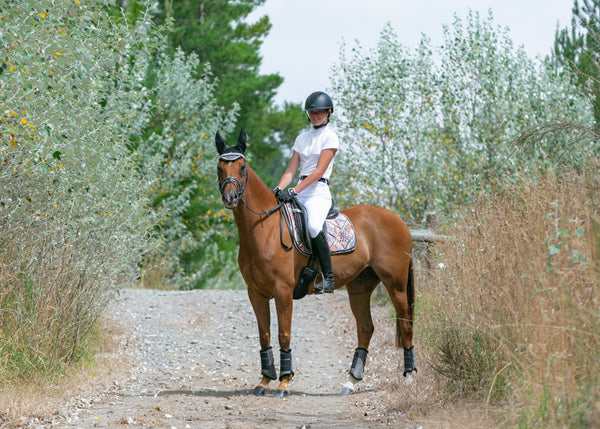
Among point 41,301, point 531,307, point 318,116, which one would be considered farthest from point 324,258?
point 531,307

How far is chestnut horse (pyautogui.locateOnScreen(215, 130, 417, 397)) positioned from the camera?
7109mm

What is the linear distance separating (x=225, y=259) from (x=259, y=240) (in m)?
18.4

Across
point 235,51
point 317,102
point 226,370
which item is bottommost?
point 226,370

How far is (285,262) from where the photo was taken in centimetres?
724

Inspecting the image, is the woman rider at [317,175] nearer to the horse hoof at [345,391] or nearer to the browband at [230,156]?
the browband at [230,156]

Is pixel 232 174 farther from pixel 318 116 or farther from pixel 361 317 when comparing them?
pixel 361 317

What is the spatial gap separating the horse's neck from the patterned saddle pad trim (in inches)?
11.0

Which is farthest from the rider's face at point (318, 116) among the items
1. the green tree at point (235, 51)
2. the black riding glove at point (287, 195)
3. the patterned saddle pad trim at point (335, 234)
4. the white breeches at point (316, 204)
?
the green tree at point (235, 51)

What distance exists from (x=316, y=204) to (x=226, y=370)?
9.18 ft

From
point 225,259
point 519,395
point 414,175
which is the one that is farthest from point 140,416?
point 225,259

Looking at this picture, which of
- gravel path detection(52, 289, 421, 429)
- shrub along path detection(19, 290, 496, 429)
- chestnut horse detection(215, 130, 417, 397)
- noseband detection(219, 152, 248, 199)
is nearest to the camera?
shrub along path detection(19, 290, 496, 429)

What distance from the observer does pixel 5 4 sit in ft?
20.4

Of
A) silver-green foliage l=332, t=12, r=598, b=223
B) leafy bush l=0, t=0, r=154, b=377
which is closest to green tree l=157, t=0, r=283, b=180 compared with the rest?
silver-green foliage l=332, t=12, r=598, b=223

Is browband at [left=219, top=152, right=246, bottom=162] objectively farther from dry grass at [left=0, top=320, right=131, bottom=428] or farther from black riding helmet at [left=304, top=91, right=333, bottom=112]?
dry grass at [left=0, top=320, right=131, bottom=428]
